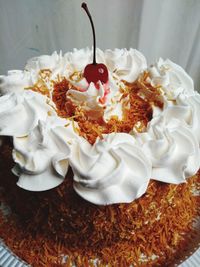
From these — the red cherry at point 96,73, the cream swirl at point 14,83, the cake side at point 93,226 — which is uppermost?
the red cherry at point 96,73

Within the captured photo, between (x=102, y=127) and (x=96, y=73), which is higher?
(x=96, y=73)

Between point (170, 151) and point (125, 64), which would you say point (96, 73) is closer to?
point (125, 64)

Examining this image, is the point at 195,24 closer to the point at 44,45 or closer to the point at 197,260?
the point at 44,45

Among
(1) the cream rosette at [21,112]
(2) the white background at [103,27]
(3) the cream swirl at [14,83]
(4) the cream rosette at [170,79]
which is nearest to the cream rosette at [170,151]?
(4) the cream rosette at [170,79]

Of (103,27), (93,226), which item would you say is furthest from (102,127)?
(103,27)

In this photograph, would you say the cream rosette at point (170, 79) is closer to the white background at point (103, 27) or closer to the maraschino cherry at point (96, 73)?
the maraschino cherry at point (96, 73)

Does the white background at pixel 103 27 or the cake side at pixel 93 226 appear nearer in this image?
the cake side at pixel 93 226

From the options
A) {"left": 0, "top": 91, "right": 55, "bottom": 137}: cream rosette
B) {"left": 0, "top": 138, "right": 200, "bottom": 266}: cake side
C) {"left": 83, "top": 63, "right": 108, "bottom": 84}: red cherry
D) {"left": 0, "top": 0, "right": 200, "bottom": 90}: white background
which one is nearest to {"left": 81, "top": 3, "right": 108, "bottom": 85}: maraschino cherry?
{"left": 83, "top": 63, "right": 108, "bottom": 84}: red cherry

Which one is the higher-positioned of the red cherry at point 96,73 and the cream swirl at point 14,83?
the red cherry at point 96,73
